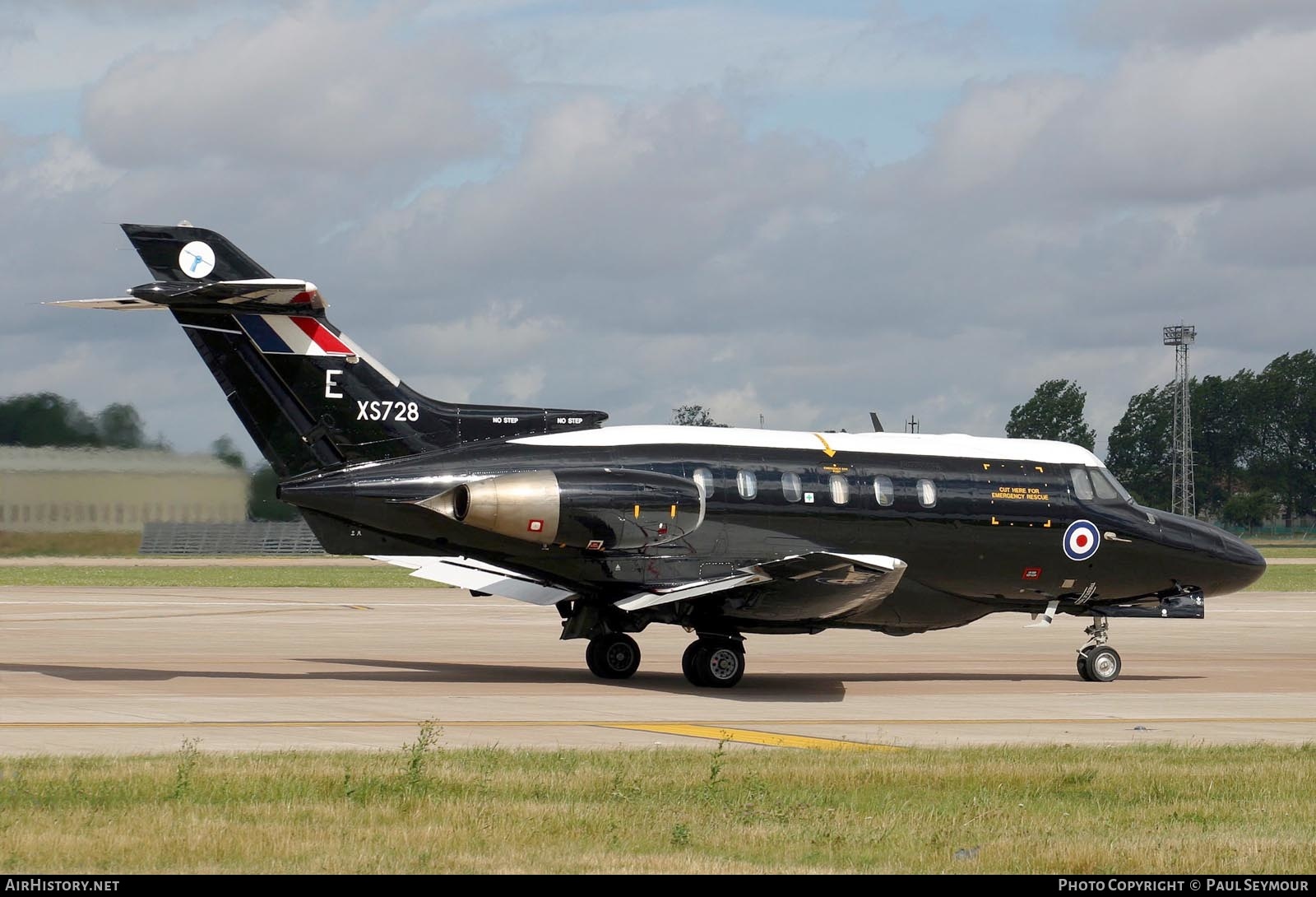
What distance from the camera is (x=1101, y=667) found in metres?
26.2

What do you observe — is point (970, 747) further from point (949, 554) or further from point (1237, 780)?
point (949, 554)

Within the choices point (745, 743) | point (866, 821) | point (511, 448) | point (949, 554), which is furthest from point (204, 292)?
point (866, 821)

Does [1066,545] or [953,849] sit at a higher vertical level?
[1066,545]

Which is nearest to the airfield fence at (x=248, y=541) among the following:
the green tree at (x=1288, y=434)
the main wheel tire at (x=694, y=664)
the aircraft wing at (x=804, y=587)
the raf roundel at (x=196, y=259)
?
the raf roundel at (x=196, y=259)

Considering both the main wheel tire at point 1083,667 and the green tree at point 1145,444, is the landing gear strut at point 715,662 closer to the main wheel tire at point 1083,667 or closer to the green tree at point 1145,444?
the main wheel tire at point 1083,667

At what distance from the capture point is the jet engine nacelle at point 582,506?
21484mm

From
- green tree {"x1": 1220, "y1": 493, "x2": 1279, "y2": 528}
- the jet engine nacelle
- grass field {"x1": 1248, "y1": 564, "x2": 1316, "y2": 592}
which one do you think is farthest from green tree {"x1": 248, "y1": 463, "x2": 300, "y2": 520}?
green tree {"x1": 1220, "y1": 493, "x2": 1279, "y2": 528}

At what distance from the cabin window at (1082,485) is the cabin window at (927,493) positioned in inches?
106

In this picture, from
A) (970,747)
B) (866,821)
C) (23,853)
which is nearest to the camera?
(23,853)

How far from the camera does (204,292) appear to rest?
71.4ft

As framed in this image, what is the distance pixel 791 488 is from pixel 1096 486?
559 centimetres

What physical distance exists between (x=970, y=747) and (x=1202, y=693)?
9307 millimetres

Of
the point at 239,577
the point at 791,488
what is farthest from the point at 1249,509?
the point at 791,488
